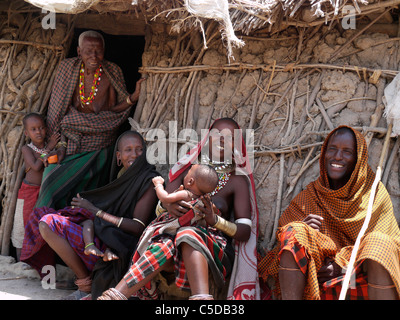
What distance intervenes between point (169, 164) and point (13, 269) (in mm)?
1644

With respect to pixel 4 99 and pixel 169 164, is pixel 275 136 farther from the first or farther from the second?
pixel 4 99

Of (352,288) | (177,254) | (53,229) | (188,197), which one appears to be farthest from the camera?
(53,229)

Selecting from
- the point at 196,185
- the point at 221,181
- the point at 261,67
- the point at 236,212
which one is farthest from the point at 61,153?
→ the point at 261,67

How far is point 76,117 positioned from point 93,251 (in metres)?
1.46

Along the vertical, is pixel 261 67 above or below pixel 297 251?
above

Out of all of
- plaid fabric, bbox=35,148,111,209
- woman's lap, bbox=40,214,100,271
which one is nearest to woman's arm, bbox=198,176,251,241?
woman's lap, bbox=40,214,100,271

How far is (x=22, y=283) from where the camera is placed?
466cm

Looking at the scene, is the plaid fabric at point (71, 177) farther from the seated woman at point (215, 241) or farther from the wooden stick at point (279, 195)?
the wooden stick at point (279, 195)

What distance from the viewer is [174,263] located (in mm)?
3758

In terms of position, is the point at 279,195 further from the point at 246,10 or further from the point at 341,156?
the point at 246,10

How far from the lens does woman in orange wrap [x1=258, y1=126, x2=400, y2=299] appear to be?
3.34m

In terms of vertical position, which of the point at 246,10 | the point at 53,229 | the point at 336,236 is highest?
the point at 246,10

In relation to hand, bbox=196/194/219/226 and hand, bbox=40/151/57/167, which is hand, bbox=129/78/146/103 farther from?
hand, bbox=196/194/219/226
